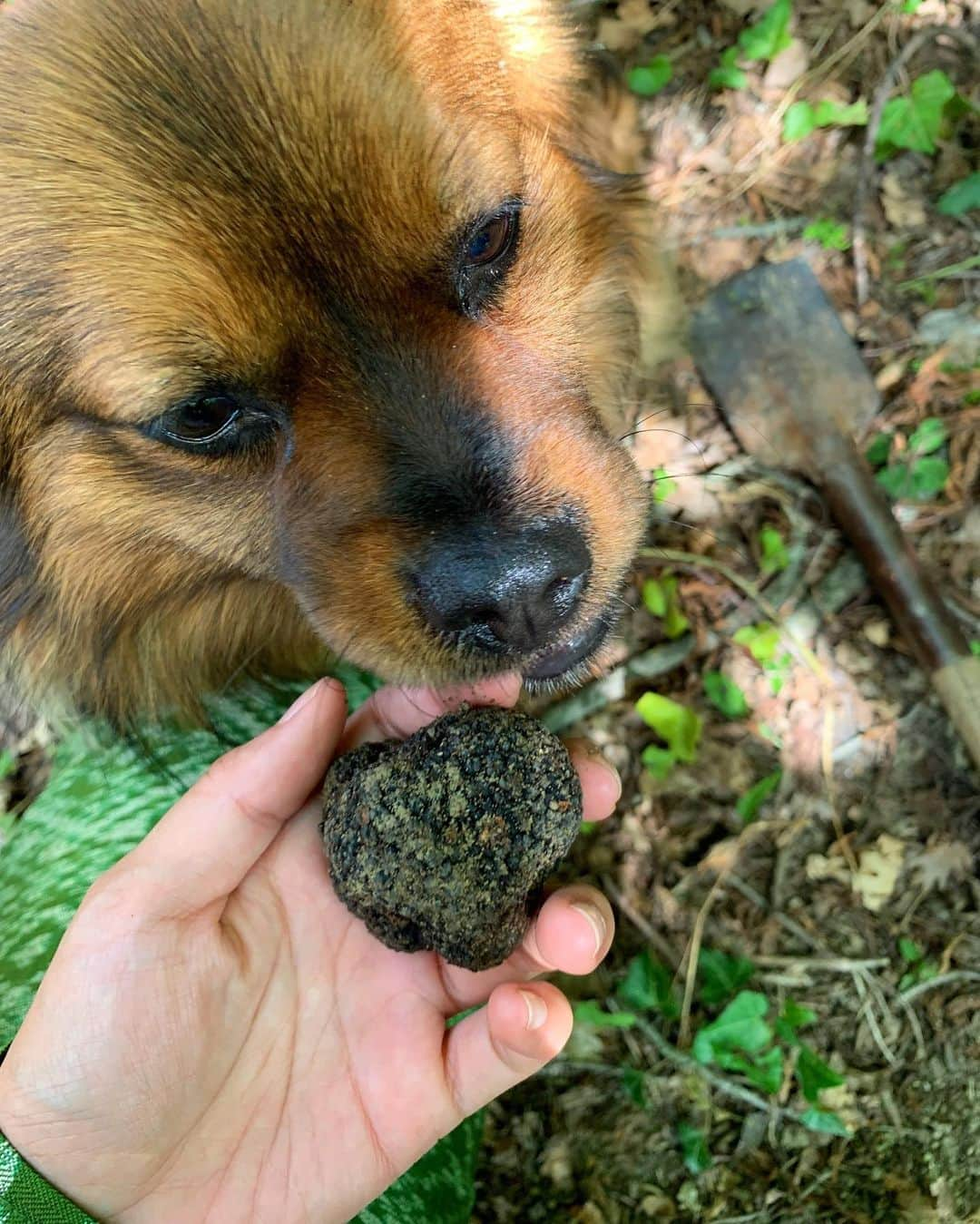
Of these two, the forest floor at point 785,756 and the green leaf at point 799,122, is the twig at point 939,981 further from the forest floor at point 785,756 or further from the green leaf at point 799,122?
the green leaf at point 799,122

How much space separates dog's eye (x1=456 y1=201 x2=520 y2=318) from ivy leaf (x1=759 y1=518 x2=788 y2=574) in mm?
1526

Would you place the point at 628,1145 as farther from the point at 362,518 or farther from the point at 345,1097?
the point at 362,518

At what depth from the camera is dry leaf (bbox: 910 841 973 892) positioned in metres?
2.95

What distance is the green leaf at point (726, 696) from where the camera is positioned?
312cm

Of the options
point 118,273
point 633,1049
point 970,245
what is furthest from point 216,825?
point 970,245

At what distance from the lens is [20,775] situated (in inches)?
135

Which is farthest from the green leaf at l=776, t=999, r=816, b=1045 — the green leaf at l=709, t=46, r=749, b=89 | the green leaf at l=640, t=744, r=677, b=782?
the green leaf at l=709, t=46, r=749, b=89

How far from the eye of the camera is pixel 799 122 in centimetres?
352

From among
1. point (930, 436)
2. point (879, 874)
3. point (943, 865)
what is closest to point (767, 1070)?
point (879, 874)

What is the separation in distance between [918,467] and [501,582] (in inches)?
80.6

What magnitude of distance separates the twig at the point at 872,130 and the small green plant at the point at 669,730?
153 centimetres

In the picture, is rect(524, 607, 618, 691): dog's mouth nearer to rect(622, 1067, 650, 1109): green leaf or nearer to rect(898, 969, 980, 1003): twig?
rect(622, 1067, 650, 1109): green leaf

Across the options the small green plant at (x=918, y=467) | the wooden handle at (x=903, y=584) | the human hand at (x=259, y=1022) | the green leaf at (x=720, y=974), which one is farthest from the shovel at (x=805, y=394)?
the human hand at (x=259, y=1022)

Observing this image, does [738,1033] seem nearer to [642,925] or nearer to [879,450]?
[642,925]
